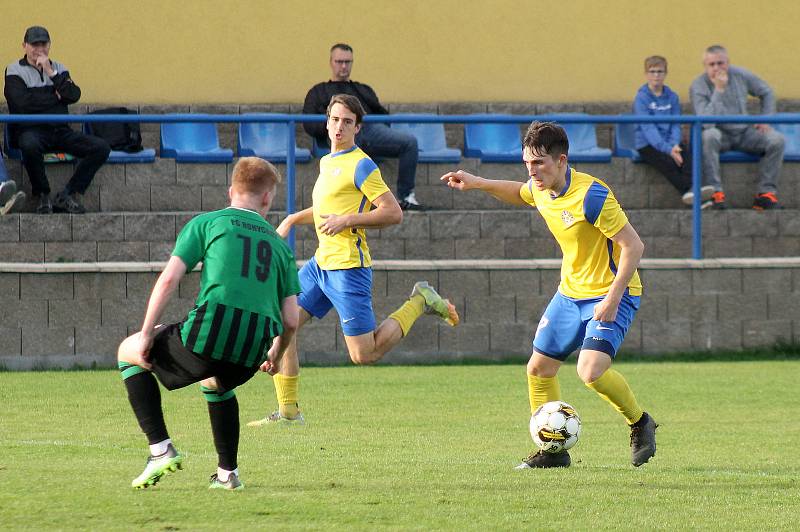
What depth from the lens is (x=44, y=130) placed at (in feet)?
41.6

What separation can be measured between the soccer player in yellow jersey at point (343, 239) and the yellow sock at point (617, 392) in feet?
7.09

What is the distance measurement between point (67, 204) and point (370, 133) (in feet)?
9.29

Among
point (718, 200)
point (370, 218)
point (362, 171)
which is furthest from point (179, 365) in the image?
point (718, 200)

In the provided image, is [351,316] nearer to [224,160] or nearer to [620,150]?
[224,160]

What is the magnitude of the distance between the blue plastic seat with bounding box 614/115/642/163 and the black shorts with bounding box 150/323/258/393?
8784 mm

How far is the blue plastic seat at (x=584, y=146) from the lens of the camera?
45.9 ft

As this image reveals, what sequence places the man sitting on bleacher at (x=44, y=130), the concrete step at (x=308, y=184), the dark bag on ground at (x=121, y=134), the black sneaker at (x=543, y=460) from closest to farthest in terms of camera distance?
the black sneaker at (x=543, y=460) < the man sitting on bleacher at (x=44, y=130) < the concrete step at (x=308, y=184) < the dark bag on ground at (x=121, y=134)

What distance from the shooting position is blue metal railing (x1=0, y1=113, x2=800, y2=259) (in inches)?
493

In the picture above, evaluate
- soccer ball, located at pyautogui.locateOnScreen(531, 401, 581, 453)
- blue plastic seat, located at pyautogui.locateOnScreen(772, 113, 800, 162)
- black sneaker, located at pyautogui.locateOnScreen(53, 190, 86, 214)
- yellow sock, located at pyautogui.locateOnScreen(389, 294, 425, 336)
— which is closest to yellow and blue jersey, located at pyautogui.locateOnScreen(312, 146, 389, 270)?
yellow sock, located at pyautogui.locateOnScreen(389, 294, 425, 336)

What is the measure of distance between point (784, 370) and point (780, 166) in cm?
271

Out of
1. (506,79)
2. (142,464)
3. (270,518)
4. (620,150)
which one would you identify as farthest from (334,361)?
(270,518)

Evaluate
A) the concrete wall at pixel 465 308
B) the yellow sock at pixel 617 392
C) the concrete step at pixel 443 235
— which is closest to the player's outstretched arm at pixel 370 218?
the yellow sock at pixel 617 392

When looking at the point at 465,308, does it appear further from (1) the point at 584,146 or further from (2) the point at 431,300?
(2) the point at 431,300

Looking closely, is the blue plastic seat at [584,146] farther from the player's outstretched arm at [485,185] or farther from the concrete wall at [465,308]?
the player's outstretched arm at [485,185]
